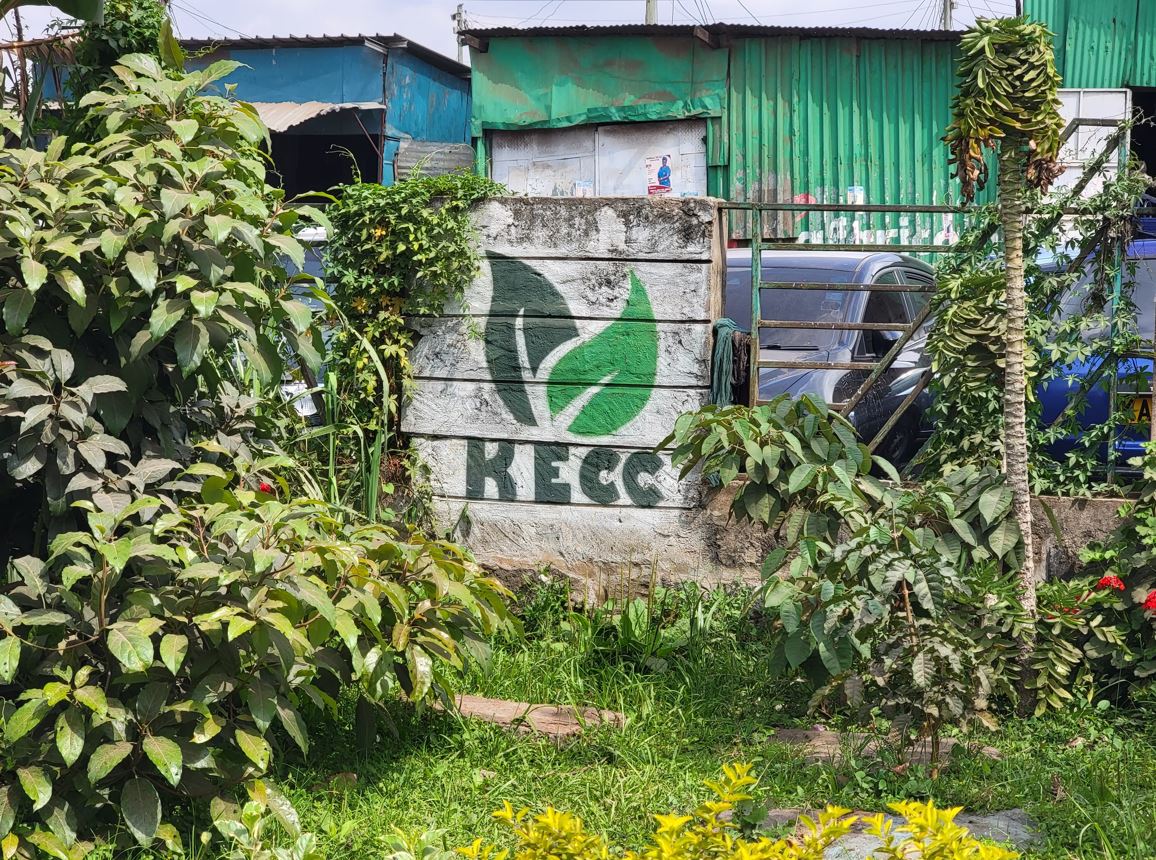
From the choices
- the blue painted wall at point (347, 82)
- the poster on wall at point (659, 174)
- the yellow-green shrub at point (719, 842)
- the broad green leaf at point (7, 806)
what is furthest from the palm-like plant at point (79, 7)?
the blue painted wall at point (347, 82)

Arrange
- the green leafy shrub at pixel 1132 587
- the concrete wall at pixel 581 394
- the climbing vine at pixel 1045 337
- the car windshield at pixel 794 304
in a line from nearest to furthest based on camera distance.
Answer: the green leafy shrub at pixel 1132 587
the climbing vine at pixel 1045 337
the concrete wall at pixel 581 394
the car windshield at pixel 794 304

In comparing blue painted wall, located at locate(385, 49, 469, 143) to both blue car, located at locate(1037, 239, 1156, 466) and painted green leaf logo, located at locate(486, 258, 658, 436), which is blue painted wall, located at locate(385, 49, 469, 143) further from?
blue car, located at locate(1037, 239, 1156, 466)

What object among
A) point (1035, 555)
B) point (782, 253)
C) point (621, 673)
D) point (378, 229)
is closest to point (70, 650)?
point (621, 673)

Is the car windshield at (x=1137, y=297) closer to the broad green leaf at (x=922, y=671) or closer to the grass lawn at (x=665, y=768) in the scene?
the grass lawn at (x=665, y=768)

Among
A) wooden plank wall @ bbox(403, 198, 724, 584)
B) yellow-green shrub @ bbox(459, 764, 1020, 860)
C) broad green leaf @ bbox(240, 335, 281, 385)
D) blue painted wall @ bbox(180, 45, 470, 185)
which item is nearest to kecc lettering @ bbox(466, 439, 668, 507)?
wooden plank wall @ bbox(403, 198, 724, 584)

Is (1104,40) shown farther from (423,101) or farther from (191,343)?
(191,343)

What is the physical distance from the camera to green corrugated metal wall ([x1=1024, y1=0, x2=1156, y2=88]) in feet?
38.2

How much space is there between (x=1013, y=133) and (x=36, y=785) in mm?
3834

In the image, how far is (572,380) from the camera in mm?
5609

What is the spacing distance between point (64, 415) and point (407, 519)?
8.22 ft

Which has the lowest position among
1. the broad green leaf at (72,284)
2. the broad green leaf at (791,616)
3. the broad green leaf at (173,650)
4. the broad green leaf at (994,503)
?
the broad green leaf at (791,616)

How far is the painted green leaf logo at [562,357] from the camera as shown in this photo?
5.57 meters

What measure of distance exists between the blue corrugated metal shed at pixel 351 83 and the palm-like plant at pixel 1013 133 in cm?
1034

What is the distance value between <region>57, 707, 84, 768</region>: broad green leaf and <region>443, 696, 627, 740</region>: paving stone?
1569 millimetres
